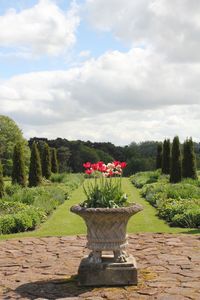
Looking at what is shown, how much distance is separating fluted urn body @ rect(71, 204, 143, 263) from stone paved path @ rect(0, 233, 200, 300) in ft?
1.91

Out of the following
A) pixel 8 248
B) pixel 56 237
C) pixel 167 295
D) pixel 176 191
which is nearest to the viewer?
pixel 167 295

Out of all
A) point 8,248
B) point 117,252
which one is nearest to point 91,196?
point 117,252

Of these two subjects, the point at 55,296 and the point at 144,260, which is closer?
the point at 55,296

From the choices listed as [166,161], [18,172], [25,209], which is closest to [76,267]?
[25,209]

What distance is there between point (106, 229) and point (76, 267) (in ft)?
4.85

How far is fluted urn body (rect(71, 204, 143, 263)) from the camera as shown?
700cm

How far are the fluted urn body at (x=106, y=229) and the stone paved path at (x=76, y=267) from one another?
581 mm

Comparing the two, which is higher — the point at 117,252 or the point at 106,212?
the point at 106,212

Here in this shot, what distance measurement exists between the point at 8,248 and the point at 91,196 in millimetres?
3324

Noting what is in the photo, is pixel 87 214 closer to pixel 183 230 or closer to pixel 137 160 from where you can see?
pixel 183 230

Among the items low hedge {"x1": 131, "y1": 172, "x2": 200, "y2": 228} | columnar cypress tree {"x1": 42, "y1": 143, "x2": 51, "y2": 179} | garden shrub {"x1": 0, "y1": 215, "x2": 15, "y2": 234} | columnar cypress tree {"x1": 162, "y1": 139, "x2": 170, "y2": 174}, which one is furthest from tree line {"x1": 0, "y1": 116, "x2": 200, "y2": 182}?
garden shrub {"x1": 0, "y1": 215, "x2": 15, "y2": 234}

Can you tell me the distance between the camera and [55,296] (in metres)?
6.69

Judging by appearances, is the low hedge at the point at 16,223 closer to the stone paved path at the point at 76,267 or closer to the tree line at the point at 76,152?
the stone paved path at the point at 76,267

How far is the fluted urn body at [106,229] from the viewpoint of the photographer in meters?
7.00
